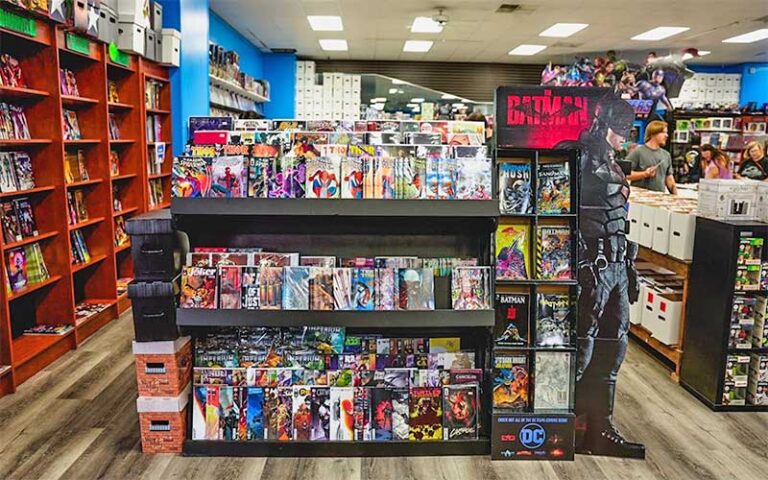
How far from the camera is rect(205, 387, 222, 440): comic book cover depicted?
299 centimetres

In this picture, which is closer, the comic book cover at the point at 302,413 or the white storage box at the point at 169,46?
the comic book cover at the point at 302,413

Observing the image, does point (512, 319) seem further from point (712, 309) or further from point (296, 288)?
point (712, 309)

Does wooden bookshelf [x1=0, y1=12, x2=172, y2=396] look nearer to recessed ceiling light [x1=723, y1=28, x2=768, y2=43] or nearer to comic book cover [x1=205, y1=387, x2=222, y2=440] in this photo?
comic book cover [x1=205, y1=387, x2=222, y2=440]

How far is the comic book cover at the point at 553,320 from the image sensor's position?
9.80 ft

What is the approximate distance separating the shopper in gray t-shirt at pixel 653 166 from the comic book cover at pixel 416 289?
400 centimetres

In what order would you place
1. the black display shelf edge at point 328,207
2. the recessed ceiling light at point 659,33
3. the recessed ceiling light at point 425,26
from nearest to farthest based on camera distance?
1. the black display shelf edge at point 328,207
2. the recessed ceiling light at point 425,26
3. the recessed ceiling light at point 659,33

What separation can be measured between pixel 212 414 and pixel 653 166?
495 centimetres

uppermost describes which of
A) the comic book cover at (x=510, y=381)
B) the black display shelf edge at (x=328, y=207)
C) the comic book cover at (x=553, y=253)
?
the black display shelf edge at (x=328, y=207)

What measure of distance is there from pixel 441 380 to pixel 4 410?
2.46m

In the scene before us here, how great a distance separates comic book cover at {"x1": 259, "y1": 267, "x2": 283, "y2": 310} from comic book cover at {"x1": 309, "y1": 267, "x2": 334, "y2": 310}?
0.46 feet

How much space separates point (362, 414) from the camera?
3002mm

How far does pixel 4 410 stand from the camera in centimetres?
356

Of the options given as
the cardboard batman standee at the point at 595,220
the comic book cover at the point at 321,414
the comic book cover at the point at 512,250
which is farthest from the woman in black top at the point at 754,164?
the comic book cover at the point at 321,414

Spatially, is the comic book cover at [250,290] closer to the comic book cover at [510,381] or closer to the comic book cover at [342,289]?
the comic book cover at [342,289]
